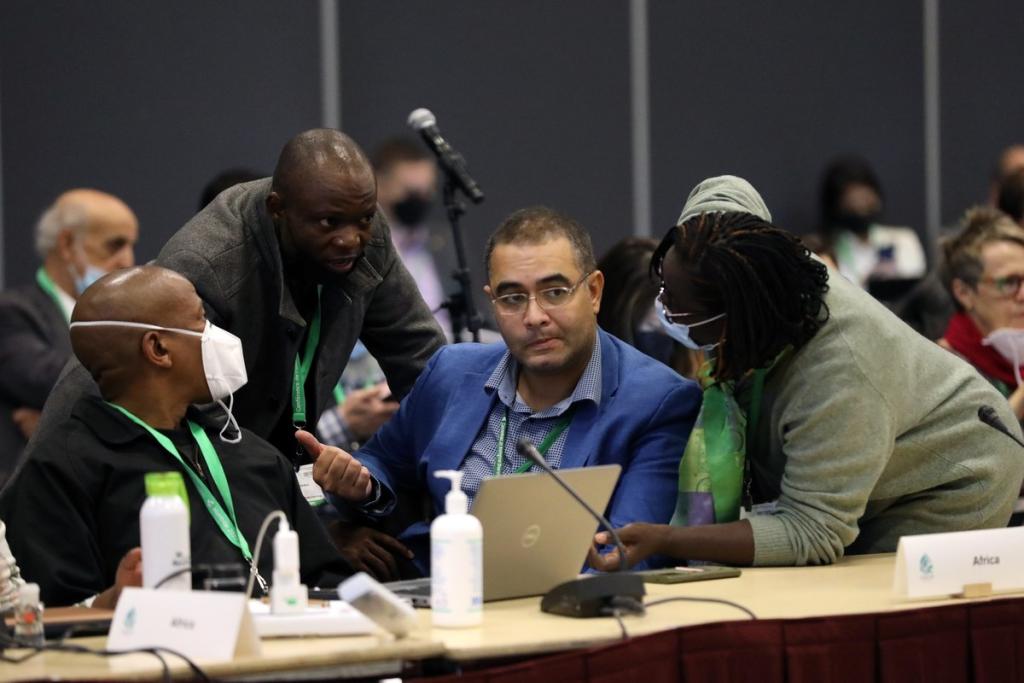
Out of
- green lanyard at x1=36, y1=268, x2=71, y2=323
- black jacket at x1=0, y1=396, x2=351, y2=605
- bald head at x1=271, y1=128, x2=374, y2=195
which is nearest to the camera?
black jacket at x1=0, y1=396, x2=351, y2=605

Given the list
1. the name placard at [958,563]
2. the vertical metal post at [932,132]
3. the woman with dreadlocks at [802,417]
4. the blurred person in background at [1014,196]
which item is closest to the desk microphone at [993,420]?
the woman with dreadlocks at [802,417]

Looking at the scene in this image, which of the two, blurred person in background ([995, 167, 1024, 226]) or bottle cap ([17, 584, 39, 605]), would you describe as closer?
bottle cap ([17, 584, 39, 605])

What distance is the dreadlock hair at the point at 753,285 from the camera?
9.76 ft

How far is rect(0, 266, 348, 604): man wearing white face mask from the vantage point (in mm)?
2811

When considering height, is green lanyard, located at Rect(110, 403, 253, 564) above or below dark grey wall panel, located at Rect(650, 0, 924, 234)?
below

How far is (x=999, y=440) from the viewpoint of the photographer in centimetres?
317

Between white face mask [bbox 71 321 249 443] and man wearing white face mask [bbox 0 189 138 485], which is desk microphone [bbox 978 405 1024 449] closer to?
white face mask [bbox 71 321 249 443]

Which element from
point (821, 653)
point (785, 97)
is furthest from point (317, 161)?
point (785, 97)

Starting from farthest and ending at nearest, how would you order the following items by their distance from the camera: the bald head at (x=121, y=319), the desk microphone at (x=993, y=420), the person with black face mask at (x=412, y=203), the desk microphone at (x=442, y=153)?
1. the person with black face mask at (x=412, y=203)
2. the desk microphone at (x=442, y=153)
3. the desk microphone at (x=993, y=420)
4. the bald head at (x=121, y=319)

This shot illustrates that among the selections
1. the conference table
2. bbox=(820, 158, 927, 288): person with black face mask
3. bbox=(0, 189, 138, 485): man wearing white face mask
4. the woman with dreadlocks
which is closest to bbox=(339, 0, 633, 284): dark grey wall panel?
bbox=(820, 158, 927, 288): person with black face mask

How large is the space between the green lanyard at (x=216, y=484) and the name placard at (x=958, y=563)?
1.16m

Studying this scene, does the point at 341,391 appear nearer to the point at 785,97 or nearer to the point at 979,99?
the point at 785,97

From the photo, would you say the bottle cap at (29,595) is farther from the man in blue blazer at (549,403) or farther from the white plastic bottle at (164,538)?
the man in blue blazer at (549,403)

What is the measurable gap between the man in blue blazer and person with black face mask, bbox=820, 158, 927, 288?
470 centimetres
